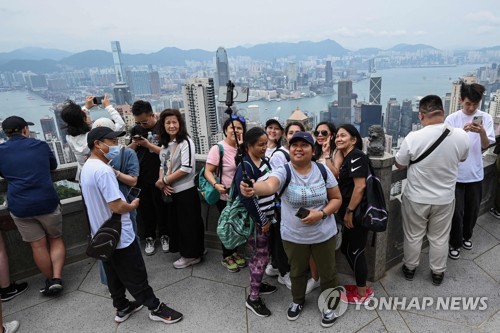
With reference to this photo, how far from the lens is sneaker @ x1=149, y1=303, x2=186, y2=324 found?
2.69 meters

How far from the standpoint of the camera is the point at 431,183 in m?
2.73

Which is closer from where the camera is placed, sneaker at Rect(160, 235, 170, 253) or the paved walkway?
the paved walkway

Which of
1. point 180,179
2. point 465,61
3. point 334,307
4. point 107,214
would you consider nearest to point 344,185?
point 334,307

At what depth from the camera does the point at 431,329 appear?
8.11 feet

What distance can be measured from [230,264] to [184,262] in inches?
23.3

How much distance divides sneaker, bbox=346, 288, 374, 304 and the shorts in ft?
10.4

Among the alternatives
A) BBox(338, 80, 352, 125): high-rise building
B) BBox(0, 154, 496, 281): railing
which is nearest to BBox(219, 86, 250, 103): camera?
BBox(0, 154, 496, 281): railing

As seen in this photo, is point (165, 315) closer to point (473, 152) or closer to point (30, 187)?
point (30, 187)

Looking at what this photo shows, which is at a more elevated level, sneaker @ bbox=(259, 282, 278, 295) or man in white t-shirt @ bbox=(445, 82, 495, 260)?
man in white t-shirt @ bbox=(445, 82, 495, 260)

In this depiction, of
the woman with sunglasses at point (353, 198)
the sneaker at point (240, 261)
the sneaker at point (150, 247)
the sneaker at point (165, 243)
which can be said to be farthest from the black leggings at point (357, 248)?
the sneaker at point (150, 247)

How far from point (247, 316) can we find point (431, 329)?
162 centimetres

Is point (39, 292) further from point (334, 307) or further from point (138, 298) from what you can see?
point (334, 307)

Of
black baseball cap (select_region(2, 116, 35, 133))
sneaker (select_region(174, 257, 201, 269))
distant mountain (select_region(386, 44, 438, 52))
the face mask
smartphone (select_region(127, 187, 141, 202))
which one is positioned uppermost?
distant mountain (select_region(386, 44, 438, 52))

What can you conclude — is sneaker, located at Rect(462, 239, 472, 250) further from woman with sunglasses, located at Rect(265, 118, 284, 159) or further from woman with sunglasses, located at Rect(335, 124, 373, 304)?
woman with sunglasses, located at Rect(265, 118, 284, 159)
